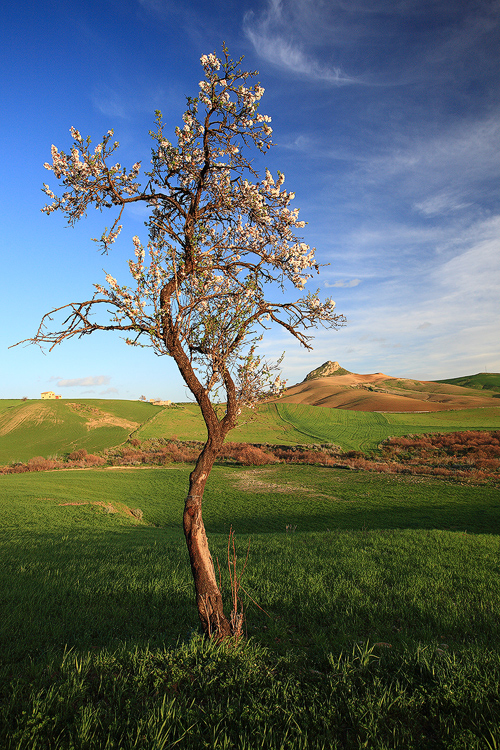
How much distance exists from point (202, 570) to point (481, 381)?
569 feet

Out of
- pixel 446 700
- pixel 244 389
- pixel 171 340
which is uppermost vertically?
pixel 171 340

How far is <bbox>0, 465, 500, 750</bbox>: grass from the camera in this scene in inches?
155

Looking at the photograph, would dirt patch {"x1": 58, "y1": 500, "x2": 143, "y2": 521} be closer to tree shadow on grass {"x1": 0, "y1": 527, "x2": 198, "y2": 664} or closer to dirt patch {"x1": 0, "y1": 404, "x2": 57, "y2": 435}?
tree shadow on grass {"x1": 0, "y1": 527, "x2": 198, "y2": 664}

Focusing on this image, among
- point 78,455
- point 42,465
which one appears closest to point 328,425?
point 78,455

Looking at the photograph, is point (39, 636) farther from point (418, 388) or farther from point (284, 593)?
point (418, 388)

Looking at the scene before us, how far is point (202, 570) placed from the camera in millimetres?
6207

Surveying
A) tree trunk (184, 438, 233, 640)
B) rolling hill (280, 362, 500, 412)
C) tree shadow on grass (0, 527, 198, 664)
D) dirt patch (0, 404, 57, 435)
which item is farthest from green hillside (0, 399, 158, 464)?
tree trunk (184, 438, 233, 640)

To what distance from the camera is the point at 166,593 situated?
9156 millimetres

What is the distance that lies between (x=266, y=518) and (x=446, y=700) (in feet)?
71.1

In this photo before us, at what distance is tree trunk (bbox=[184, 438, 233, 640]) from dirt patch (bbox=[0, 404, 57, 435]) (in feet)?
248

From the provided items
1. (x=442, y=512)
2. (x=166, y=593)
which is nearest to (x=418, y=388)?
(x=442, y=512)

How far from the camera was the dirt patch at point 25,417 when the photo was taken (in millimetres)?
69438

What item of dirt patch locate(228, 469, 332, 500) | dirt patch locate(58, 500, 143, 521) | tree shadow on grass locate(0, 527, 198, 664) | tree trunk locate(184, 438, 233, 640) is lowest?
dirt patch locate(228, 469, 332, 500)

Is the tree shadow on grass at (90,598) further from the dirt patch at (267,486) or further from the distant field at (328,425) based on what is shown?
the distant field at (328,425)
